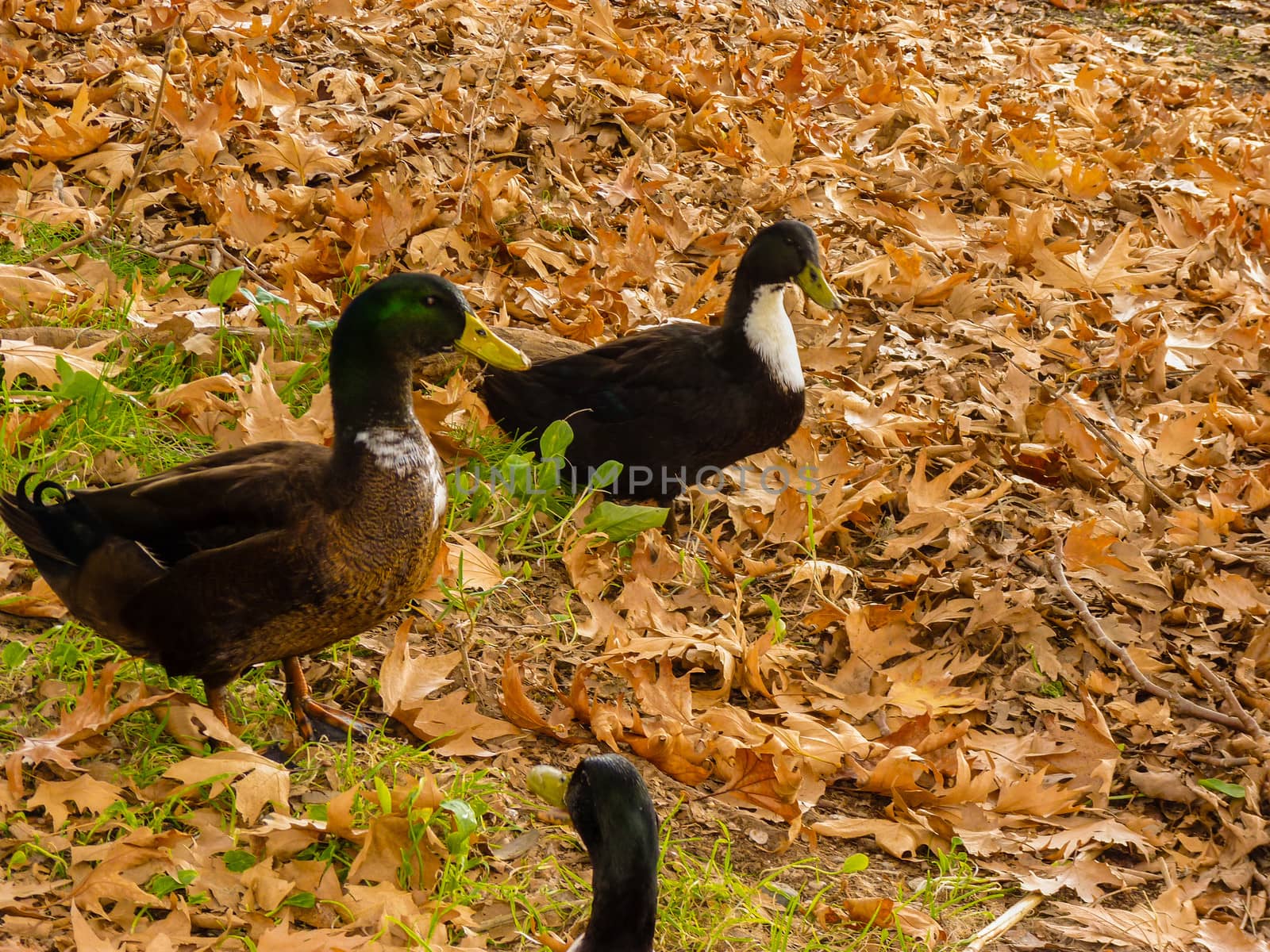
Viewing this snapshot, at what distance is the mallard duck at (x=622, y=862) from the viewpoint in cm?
209

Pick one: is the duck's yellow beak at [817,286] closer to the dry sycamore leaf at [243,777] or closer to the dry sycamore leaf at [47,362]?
the dry sycamore leaf at [47,362]

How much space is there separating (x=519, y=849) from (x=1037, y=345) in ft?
11.5

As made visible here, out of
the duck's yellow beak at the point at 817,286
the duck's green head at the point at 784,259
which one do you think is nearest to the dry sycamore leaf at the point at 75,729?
the duck's green head at the point at 784,259

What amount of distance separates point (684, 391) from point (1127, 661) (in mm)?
1675

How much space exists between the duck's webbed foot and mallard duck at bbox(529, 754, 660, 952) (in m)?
1.07

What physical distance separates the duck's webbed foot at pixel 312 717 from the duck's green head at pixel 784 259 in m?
2.16

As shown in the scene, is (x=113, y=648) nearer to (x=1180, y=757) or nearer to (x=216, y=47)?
(x=1180, y=757)

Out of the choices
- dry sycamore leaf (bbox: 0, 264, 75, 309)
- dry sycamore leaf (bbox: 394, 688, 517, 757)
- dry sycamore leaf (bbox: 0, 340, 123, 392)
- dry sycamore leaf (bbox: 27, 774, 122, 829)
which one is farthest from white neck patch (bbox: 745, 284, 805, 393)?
dry sycamore leaf (bbox: 27, 774, 122, 829)

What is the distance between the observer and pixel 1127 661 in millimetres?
3723

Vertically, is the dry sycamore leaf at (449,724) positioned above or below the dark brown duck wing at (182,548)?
below

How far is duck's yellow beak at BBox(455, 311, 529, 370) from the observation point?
3.03 m

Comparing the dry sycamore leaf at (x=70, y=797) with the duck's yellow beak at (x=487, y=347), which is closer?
the dry sycamore leaf at (x=70, y=797)

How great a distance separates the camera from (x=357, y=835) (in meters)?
2.64

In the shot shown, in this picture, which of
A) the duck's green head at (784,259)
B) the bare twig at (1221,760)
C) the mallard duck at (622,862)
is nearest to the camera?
the mallard duck at (622,862)
